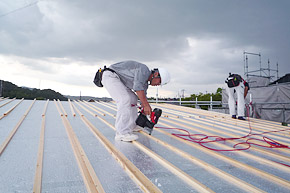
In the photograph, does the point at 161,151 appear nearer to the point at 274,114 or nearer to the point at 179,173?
the point at 179,173

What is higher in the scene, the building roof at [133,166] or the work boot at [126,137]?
the work boot at [126,137]

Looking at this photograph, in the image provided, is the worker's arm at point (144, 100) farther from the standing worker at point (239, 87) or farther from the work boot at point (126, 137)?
the standing worker at point (239, 87)

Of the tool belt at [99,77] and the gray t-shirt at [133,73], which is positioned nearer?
the gray t-shirt at [133,73]

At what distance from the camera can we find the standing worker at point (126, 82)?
2471 mm

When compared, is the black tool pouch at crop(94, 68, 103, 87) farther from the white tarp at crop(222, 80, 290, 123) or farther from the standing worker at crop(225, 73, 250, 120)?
the white tarp at crop(222, 80, 290, 123)

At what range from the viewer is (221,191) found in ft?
4.25

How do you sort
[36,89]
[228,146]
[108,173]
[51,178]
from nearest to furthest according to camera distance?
[51,178]
[108,173]
[228,146]
[36,89]

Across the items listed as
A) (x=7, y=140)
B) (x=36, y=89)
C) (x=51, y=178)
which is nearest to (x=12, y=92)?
(x=36, y=89)

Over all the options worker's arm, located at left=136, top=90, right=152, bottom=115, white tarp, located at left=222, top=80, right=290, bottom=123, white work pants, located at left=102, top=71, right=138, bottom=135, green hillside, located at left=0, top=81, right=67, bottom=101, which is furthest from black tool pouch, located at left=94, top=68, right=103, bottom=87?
green hillside, located at left=0, top=81, right=67, bottom=101

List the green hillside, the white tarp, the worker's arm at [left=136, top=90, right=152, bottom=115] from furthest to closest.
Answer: the green hillside < the white tarp < the worker's arm at [left=136, top=90, right=152, bottom=115]

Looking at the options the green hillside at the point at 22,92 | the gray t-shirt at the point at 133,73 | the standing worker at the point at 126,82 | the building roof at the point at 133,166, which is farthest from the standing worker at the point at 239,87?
the green hillside at the point at 22,92

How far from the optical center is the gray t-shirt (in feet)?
7.89

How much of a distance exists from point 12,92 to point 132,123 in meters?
21.2

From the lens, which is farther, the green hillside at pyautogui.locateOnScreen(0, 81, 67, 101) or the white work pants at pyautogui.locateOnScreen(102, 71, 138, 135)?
the green hillside at pyautogui.locateOnScreen(0, 81, 67, 101)
